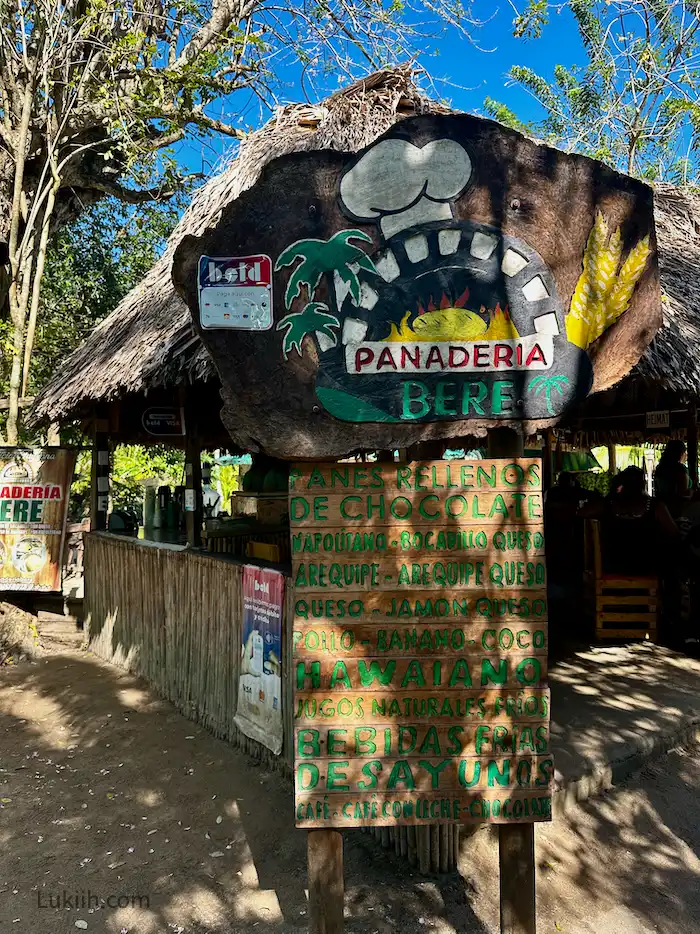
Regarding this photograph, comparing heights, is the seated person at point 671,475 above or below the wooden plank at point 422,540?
above

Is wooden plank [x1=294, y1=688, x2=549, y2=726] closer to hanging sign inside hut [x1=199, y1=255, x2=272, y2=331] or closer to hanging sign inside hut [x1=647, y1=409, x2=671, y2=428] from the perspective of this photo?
hanging sign inside hut [x1=199, y1=255, x2=272, y2=331]

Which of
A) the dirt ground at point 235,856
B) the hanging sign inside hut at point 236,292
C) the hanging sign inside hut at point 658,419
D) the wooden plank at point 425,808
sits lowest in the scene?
the dirt ground at point 235,856

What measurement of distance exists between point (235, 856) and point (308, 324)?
265 cm

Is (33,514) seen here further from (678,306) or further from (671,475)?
(671,475)

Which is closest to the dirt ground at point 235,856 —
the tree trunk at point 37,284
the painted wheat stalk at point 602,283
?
the painted wheat stalk at point 602,283

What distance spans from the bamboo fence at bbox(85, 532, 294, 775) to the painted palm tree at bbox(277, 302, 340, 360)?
1.75 meters

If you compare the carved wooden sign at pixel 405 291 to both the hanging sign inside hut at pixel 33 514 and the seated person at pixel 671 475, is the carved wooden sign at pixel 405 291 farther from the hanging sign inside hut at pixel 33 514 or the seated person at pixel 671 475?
the seated person at pixel 671 475

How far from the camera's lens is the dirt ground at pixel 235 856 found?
2801 millimetres

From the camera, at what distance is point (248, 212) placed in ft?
7.25

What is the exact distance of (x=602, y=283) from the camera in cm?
226

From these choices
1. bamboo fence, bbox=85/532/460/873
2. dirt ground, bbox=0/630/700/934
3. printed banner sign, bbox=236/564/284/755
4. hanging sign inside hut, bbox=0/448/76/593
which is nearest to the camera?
dirt ground, bbox=0/630/700/934

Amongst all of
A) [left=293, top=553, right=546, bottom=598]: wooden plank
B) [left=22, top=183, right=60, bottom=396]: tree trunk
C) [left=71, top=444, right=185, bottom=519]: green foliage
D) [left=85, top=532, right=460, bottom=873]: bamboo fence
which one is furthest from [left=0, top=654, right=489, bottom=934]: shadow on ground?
[left=71, top=444, right=185, bottom=519]: green foliage

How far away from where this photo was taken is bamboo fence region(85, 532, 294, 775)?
4.22 metres

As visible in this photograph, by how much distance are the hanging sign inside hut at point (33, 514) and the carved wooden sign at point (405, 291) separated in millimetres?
5106
